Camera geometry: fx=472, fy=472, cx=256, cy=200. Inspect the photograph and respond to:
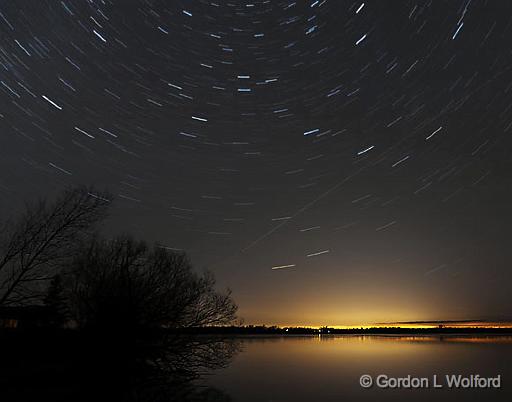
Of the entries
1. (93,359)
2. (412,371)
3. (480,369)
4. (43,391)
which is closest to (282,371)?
(412,371)

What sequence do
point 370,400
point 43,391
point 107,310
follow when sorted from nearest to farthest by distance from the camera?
1. point 43,391
2. point 107,310
3. point 370,400

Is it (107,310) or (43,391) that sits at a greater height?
(107,310)

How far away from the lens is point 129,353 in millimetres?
22156

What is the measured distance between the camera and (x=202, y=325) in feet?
85.1

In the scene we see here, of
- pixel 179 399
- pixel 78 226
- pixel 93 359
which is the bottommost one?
pixel 179 399

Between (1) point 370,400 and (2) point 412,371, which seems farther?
(2) point 412,371

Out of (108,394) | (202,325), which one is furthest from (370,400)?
(108,394)

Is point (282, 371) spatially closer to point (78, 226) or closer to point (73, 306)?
point (73, 306)

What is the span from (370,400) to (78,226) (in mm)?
27387

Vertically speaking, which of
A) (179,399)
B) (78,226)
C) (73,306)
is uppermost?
→ (73,306)

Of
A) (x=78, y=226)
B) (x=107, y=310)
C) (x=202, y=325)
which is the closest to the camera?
(x=78, y=226)

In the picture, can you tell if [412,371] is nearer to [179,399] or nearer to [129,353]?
[179,399]

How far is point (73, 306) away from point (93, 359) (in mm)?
10298

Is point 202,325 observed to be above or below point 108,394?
above
